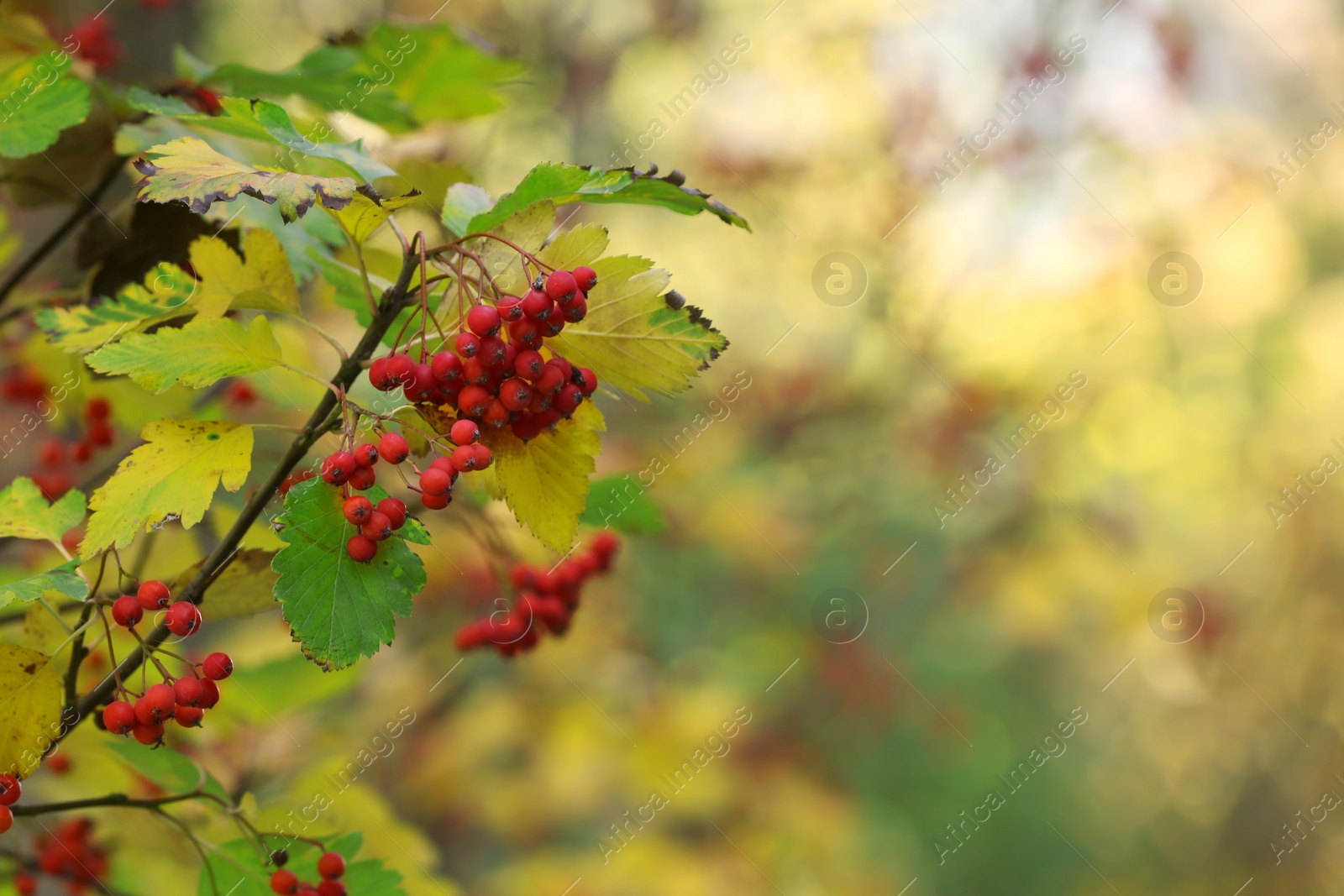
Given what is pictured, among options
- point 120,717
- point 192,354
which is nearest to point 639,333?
point 192,354

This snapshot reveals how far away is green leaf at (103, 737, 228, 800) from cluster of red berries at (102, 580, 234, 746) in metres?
0.21

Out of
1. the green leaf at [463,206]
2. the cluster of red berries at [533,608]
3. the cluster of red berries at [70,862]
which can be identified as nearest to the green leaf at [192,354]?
the green leaf at [463,206]

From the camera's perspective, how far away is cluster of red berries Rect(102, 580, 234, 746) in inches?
19.7

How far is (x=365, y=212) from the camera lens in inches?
20.2

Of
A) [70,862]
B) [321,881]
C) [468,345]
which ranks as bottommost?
[70,862]

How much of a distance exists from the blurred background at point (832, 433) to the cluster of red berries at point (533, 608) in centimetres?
61

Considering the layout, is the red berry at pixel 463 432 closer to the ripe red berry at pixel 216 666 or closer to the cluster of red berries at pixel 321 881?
the ripe red berry at pixel 216 666

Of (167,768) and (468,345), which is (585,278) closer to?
(468,345)

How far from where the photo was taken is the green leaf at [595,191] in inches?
19.4

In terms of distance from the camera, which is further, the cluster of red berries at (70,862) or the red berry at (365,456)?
the cluster of red berries at (70,862)

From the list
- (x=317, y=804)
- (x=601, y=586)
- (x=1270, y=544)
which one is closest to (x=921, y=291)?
(x=601, y=586)

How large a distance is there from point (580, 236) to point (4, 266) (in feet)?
2.65

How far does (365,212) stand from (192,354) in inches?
5.3

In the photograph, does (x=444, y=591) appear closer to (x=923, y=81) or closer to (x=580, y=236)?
A: (x=580, y=236)
